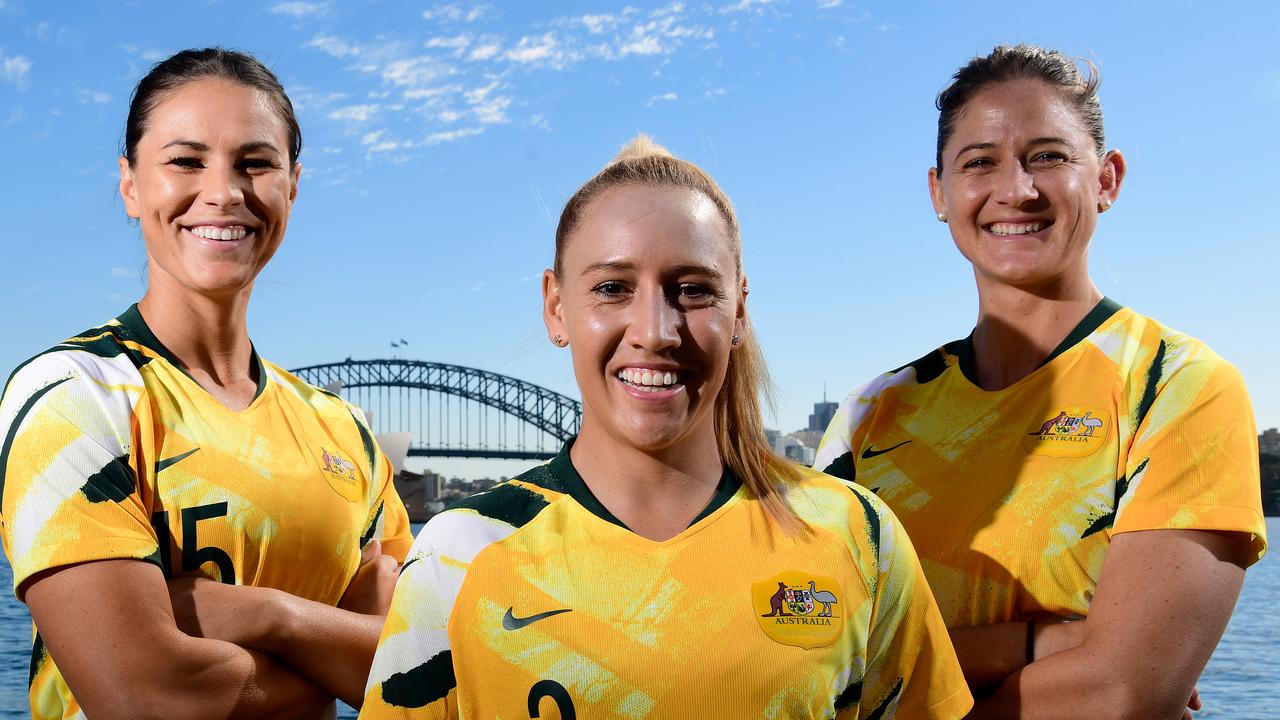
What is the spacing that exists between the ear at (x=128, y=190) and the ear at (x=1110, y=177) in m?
2.94

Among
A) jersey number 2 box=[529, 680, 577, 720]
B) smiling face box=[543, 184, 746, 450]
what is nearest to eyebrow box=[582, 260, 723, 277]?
smiling face box=[543, 184, 746, 450]

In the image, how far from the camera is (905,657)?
96.0 inches

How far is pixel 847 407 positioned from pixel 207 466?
1.97m

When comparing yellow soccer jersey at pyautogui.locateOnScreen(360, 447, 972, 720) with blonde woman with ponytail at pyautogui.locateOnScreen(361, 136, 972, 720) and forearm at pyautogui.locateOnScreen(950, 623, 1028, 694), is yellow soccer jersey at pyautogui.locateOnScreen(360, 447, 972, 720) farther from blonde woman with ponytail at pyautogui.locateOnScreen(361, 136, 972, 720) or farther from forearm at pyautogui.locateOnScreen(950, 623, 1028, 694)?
forearm at pyautogui.locateOnScreen(950, 623, 1028, 694)

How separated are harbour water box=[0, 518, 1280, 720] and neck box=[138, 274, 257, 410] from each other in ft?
65.3

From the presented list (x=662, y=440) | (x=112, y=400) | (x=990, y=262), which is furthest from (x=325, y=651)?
(x=990, y=262)

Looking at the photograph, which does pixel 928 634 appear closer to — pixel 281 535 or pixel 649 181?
pixel 649 181

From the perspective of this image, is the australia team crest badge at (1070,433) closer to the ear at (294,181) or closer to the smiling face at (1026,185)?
the smiling face at (1026,185)

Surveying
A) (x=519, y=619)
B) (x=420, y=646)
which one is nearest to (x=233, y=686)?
(x=420, y=646)

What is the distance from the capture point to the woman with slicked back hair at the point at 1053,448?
107 inches

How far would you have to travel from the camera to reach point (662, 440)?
2.40 m

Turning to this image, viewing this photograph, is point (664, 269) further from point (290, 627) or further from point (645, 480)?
point (290, 627)

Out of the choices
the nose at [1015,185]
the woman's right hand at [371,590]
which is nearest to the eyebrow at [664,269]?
the nose at [1015,185]

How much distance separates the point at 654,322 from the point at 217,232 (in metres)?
1.66
